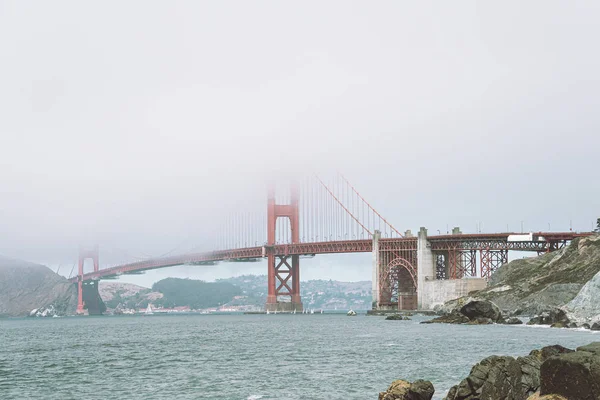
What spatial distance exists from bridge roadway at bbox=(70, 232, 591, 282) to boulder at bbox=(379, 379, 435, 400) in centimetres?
9464

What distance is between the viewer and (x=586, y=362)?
19.1 metres

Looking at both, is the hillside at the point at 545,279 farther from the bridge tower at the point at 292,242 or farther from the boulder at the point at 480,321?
the bridge tower at the point at 292,242

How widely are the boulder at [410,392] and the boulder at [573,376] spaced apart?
26.4 ft

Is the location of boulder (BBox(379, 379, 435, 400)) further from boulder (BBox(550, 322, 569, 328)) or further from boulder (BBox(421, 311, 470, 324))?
boulder (BBox(421, 311, 470, 324))

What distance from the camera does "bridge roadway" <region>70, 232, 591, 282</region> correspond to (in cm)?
11875

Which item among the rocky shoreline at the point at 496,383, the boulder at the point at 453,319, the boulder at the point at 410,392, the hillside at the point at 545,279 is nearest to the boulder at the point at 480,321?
the boulder at the point at 453,319

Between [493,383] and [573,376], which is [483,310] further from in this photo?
[573,376]

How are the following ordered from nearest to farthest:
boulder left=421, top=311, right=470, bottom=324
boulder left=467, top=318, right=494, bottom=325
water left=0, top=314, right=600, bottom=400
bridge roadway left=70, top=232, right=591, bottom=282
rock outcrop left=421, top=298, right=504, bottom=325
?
water left=0, top=314, right=600, bottom=400 → boulder left=467, top=318, right=494, bottom=325 → rock outcrop left=421, top=298, right=504, bottom=325 → boulder left=421, top=311, right=470, bottom=324 → bridge roadway left=70, top=232, right=591, bottom=282

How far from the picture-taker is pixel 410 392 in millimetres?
27266

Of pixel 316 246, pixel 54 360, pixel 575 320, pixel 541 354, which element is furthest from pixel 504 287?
pixel 541 354

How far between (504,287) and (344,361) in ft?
217

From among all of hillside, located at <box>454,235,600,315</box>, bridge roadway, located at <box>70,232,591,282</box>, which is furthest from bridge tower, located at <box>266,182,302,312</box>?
hillside, located at <box>454,235,600,315</box>

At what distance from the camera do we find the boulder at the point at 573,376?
1878 cm

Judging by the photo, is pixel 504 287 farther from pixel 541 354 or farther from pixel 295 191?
pixel 541 354
